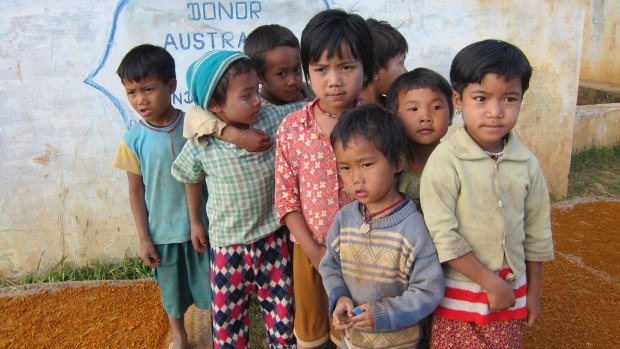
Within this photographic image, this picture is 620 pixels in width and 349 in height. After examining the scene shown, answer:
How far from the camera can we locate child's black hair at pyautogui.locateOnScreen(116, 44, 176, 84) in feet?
7.11

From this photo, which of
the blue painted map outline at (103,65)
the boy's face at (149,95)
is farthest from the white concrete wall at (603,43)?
the boy's face at (149,95)

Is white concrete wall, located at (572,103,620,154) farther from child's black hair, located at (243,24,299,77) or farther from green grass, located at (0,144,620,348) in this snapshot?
child's black hair, located at (243,24,299,77)

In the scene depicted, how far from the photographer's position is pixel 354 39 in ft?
6.02

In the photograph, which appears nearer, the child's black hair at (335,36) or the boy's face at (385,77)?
the child's black hair at (335,36)

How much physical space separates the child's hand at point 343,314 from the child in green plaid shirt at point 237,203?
601 mm

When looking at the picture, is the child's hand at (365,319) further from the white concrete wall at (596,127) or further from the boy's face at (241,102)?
the white concrete wall at (596,127)

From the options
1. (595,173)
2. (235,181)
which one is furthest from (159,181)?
(595,173)

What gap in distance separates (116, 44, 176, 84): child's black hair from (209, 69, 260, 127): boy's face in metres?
0.37

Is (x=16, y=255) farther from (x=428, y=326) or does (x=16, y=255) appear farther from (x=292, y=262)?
(x=428, y=326)

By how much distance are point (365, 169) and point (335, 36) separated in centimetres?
53

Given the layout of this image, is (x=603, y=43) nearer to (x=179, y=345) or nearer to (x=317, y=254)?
(x=317, y=254)

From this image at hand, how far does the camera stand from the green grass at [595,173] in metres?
4.92

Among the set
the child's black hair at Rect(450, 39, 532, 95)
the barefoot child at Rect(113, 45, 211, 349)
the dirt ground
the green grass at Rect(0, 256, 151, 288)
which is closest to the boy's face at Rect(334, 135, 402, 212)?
the child's black hair at Rect(450, 39, 532, 95)

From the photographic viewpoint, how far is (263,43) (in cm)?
227
